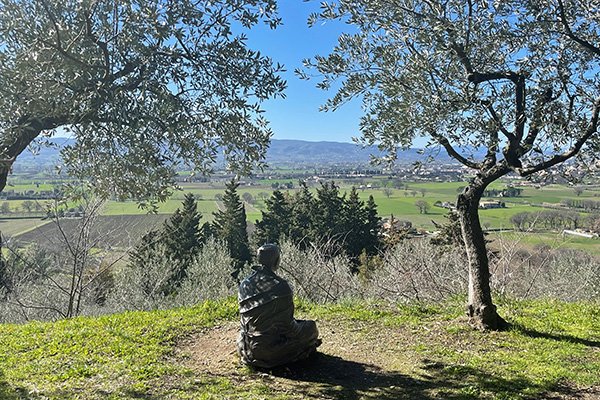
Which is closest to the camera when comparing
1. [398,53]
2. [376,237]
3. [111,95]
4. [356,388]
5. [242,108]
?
[111,95]

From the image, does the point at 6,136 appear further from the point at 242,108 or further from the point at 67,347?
the point at 67,347

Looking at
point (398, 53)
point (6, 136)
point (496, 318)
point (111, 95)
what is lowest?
point (496, 318)

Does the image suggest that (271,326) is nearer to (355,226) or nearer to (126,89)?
(126,89)

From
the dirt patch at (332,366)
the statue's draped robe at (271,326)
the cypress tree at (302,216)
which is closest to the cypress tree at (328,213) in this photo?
the cypress tree at (302,216)

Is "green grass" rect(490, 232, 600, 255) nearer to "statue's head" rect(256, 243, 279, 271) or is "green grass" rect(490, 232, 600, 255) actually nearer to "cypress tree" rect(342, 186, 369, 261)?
"statue's head" rect(256, 243, 279, 271)

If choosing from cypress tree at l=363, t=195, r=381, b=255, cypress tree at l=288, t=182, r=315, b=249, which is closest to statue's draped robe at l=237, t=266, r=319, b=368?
cypress tree at l=288, t=182, r=315, b=249

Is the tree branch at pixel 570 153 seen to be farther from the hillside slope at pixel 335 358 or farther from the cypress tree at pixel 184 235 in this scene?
the cypress tree at pixel 184 235

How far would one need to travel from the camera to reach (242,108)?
17.0 ft

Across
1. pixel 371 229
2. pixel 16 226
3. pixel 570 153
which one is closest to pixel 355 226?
pixel 371 229

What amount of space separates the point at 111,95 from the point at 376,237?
1204 inches

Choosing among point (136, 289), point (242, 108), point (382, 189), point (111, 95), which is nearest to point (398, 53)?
point (242, 108)

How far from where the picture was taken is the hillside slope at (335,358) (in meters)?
5.52

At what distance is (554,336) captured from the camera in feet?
24.1

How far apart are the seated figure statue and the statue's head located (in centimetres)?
12
